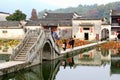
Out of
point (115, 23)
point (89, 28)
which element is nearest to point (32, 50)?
point (89, 28)

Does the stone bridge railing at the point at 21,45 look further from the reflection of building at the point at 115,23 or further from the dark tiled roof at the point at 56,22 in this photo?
the reflection of building at the point at 115,23

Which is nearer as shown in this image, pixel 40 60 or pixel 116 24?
pixel 40 60

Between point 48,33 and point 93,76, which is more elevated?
point 48,33

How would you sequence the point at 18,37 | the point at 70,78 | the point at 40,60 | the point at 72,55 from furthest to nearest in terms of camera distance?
the point at 18,37
the point at 72,55
the point at 40,60
the point at 70,78

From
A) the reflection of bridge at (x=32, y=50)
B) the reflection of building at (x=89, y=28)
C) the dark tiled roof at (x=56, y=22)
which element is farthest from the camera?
the dark tiled roof at (x=56, y=22)

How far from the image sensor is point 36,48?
85.1 ft

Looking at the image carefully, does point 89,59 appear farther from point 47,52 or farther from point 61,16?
point 61,16

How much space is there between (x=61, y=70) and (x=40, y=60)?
270 cm

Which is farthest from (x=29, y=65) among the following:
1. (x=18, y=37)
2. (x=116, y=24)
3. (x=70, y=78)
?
(x=116, y=24)

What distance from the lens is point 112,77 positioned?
21.5 meters

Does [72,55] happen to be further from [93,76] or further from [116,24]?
[116,24]

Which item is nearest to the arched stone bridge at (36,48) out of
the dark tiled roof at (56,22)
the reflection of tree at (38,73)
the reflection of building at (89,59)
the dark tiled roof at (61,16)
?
the reflection of tree at (38,73)

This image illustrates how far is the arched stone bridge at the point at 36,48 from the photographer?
24.8m

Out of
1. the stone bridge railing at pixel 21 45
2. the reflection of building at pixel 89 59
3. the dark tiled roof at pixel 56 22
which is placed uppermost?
the dark tiled roof at pixel 56 22
